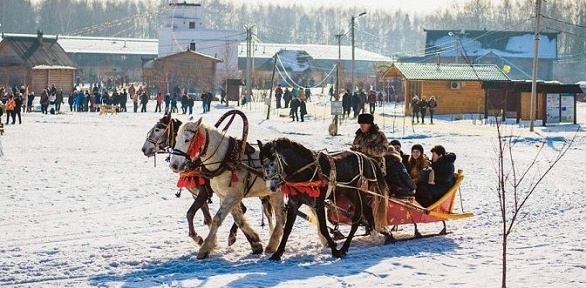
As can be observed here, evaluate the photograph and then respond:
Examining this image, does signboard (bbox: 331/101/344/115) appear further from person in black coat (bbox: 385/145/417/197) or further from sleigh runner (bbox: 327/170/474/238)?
person in black coat (bbox: 385/145/417/197)

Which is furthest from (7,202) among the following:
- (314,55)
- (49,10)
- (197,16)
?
(49,10)

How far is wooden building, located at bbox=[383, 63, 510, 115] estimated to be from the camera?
4628cm

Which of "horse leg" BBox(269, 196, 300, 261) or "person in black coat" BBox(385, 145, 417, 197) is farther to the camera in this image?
"person in black coat" BBox(385, 145, 417, 197)

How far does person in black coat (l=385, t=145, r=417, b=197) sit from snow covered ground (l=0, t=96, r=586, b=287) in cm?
65

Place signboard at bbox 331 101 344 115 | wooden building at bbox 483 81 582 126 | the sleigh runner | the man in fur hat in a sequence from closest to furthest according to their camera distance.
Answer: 1. the sleigh runner
2. the man in fur hat
3. signboard at bbox 331 101 344 115
4. wooden building at bbox 483 81 582 126

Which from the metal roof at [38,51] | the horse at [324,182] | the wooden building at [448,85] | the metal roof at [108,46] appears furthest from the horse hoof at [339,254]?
the metal roof at [108,46]

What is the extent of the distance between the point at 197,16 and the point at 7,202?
76727 mm

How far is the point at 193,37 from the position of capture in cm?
8894

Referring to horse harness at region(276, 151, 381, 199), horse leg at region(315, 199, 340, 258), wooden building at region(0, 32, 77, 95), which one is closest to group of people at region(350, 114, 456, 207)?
horse harness at region(276, 151, 381, 199)

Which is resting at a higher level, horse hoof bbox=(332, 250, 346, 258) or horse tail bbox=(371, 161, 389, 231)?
horse tail bbox=(371, 161, 389, 231)

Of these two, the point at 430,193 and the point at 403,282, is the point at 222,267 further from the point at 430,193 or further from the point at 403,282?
the point at 430,193

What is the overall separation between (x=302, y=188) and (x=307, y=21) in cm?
18198

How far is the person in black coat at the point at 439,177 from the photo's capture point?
13258 mm

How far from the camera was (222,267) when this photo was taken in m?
11.1
